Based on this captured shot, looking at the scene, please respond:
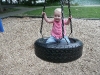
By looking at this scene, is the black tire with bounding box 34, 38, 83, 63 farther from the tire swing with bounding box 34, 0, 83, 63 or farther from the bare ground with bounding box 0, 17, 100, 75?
the bare ground with bounding box 0, 17, 100, 75

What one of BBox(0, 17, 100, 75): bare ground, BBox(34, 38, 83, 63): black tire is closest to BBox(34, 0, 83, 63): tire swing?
BBox(34, 38, 83, 63): black tire

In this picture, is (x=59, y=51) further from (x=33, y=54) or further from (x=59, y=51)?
(x=33, y=54)

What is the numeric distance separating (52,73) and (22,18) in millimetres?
5774

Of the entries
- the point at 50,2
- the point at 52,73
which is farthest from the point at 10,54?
the point at 50,2

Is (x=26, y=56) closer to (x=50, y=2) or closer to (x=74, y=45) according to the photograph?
(x=74, y=45)

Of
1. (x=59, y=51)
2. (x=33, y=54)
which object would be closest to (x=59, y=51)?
(x=59, y=51)

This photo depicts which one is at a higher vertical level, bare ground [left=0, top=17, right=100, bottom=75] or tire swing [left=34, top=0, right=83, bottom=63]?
tire swing [left=34, top=0, right=83, bottom=63]

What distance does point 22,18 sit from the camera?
9.73 metres

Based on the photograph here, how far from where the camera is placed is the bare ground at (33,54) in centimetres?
443

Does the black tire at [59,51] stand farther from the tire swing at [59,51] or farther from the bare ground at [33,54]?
the bare ground at [33,54]

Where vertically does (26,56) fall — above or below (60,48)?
below

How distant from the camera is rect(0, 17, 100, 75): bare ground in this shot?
4.43 metres

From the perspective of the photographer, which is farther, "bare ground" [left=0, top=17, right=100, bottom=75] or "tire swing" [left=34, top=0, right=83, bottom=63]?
"bare ground" [left=0, top=17, right=100, bottom=75]

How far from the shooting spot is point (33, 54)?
5266 millimetres
